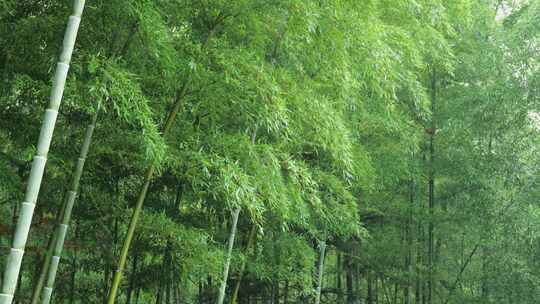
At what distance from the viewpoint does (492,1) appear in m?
8.48

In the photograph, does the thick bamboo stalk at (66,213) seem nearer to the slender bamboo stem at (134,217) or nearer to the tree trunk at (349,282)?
the slender bamboo stem at (134,217)

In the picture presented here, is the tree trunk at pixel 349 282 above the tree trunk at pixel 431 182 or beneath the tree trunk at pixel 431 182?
beneath

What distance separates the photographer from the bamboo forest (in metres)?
3.99

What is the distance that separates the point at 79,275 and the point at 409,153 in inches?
203

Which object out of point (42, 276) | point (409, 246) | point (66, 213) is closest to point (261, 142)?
point (66, 213)

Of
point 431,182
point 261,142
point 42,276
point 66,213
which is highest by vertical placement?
point 431,182

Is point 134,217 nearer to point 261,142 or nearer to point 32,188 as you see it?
point 32,188

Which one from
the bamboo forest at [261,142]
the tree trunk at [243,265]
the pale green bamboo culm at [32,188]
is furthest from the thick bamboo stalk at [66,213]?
the tree trunk at [243,265]

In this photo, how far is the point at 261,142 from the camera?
18.3 feet

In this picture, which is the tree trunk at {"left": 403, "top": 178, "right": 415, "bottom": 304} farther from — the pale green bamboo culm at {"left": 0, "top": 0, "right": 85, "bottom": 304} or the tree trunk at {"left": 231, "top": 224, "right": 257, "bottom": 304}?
the pale green bamboo culm at {"left": 0, "top": 0, "right": 85, "bottom": 304}

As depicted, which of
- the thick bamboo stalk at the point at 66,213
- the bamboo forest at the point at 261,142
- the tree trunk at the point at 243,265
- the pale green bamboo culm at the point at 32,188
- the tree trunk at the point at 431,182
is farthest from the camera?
the tree trunk at the point at 431,182

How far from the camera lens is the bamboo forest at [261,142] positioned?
399 centimetres

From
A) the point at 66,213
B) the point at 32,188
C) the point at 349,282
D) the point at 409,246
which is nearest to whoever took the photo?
the point at 32,188

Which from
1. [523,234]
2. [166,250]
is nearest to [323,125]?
[166,250]
